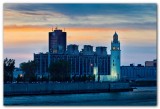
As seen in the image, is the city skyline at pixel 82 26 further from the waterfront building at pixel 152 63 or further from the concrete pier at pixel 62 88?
the concrete pier at pixel 62 88

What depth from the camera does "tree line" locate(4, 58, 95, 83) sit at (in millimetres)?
10461

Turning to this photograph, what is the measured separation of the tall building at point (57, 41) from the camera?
1022 cm

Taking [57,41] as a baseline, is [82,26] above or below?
above

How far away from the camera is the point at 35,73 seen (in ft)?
36.5

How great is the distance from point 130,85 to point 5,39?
2978mm

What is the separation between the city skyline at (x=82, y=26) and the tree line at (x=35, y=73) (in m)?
0.25

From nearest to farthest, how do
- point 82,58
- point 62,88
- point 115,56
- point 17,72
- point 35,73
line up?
point 115,56
point 82,58
point 35,73
point 17,72
point 62,88

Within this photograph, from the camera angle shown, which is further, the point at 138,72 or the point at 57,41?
the point at 138,72

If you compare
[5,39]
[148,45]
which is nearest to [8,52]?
[5,39]

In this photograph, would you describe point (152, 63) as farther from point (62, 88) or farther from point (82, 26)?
point (62, 88)

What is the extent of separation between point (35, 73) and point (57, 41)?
100 cm

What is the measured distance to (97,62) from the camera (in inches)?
419

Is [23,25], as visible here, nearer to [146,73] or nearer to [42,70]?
[42,70]

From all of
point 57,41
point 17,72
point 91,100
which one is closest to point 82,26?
point 57,41
